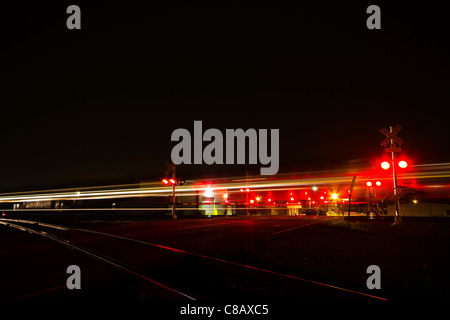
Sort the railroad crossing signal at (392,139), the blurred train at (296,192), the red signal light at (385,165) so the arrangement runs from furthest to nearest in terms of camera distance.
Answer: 1. the blurred train at (296,192)
2. the railroad crossing signal at (392,139)
3. the red signal light at (385,165)

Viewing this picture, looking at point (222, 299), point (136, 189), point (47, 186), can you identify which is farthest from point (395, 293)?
point (47, 186)

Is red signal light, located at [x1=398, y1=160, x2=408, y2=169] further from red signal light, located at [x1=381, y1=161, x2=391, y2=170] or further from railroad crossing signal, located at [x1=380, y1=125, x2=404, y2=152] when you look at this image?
railroad crossing signal, located at [x1=380, y1=125, x2=404, y2=152]

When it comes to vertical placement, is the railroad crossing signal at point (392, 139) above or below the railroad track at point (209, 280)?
above

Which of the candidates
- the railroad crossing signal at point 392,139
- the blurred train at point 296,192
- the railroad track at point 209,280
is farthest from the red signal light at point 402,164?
the railroad track at point 209,280

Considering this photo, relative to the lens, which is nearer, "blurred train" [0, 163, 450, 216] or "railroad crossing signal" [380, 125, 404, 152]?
"railroad crossing signal" [380, 125, 404, 152]

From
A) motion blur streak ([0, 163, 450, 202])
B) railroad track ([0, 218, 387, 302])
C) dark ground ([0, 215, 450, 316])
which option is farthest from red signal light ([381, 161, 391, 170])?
motion blur streak ([0, 163, 450, 202])

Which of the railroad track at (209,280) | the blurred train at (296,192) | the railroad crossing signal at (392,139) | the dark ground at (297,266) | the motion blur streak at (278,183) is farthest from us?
the motion blur streak at (278,183)

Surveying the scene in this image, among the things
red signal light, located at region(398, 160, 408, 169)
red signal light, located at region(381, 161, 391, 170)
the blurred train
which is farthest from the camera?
the blurred train

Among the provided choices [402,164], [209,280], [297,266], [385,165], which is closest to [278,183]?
[385,165]

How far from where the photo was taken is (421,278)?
503 centimetres

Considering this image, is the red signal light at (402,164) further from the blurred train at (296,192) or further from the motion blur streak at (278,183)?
the motion blur streak at (278,183)

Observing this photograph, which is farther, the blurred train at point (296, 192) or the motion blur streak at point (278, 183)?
the motion blur streak at point (278, 183)
